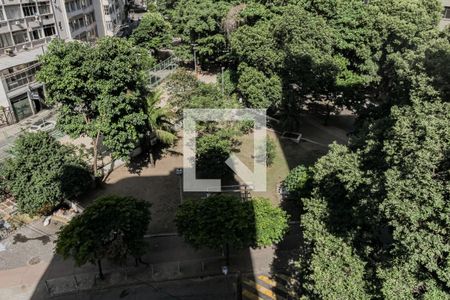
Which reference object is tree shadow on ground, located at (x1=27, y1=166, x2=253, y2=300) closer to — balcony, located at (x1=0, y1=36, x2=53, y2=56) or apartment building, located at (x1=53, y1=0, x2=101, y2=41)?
balcony, located at (x1=0, y1=36, x2=53, y2=56)

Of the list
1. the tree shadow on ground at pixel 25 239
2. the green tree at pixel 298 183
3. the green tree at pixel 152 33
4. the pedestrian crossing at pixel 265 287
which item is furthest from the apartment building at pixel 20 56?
the pedestrian crossing at pixel 265 287

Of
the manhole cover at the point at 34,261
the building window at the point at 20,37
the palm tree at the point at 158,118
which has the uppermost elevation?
the building window at the point at 20,37

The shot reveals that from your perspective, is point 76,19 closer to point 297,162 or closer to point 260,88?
point 260,88

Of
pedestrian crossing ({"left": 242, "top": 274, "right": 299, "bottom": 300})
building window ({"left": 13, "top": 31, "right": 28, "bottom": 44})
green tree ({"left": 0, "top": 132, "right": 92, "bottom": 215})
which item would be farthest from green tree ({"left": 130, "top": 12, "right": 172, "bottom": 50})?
pedestrian crossing ({"left": 242, "top": 274, "right": 299, "bottom": 300})

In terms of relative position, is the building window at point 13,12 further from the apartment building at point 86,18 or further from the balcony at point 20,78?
the apartment building at point 86,18

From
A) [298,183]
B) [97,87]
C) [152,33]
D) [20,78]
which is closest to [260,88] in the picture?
[298,183]

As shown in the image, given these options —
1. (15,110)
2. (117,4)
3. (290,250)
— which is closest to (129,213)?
(290,250)

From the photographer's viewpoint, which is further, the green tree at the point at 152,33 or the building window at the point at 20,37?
the green tree at the point at 152,33
